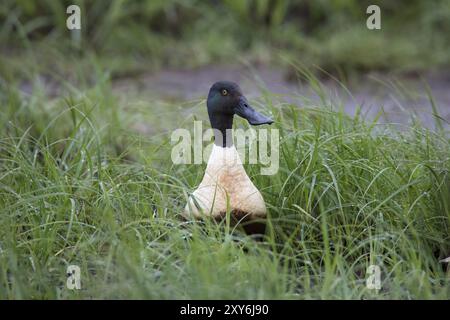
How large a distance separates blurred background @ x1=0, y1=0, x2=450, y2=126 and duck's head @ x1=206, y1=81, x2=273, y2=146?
3127mm

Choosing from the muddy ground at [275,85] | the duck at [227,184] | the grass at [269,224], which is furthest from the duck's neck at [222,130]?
the muddy ground at [275,85]

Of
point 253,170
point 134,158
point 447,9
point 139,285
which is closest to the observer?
point 139,285

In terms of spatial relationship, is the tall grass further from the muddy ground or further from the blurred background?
the muddy ground

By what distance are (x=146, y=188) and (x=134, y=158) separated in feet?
3.43

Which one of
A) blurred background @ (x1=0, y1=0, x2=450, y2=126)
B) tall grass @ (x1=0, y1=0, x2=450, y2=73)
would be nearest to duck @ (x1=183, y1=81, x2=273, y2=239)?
blurred background @ (x1=0, y1=0, x2=450, y2=126)

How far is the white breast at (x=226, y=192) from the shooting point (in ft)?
9.16

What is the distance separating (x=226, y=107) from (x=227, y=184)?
302 millimetres

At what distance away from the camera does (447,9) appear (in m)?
7.05

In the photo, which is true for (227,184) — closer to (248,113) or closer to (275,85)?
(248,113)

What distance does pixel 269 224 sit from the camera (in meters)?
2.66

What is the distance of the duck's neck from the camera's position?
2842mm

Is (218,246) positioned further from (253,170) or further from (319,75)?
(319,75)

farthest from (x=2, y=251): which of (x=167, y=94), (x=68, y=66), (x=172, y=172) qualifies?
(x=68, y=66)

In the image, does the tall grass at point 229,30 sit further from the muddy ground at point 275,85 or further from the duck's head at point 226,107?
the duck's head at point 226,107
